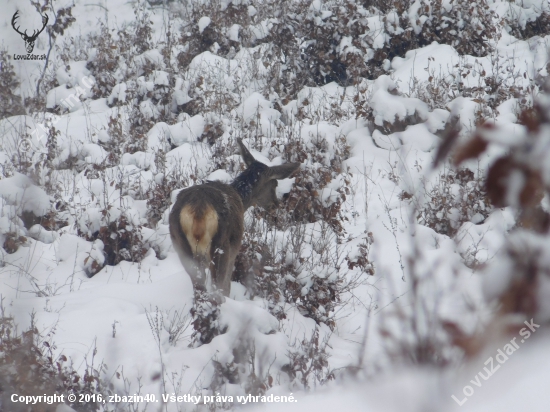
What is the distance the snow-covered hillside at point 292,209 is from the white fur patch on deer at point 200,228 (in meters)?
0.49

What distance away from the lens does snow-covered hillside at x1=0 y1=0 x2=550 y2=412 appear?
2330 mm

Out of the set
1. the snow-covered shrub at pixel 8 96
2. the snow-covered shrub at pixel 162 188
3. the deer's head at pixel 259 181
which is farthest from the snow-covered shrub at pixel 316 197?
the snow-covered shrub at pixel 8 96

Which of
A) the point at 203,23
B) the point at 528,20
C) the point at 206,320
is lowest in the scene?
the point at 206,320

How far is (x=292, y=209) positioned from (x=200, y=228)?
215cm

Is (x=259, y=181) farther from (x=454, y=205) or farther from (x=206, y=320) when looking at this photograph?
(x=206, y=320)

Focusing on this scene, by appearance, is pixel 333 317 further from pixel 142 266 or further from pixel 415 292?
pixel 415 292

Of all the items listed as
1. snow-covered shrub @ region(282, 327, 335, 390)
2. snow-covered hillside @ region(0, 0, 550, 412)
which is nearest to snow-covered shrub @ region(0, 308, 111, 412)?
snow-covered hillside @ region(0, 0, 550, 412)

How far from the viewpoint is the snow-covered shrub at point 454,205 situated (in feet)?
21.6

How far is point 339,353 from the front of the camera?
4789 millimetres

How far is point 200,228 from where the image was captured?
4941mm

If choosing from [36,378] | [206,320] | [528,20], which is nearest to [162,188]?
[206,320]

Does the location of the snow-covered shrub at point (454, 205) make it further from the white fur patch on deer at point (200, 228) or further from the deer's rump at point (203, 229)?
the white fur patch on deer at point (200, 228)

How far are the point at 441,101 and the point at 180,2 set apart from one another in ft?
29.3

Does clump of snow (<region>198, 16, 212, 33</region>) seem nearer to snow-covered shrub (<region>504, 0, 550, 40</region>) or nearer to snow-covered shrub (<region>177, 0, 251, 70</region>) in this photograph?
snow-covered shrub (<region>177, 0, 251, 70</region>)
